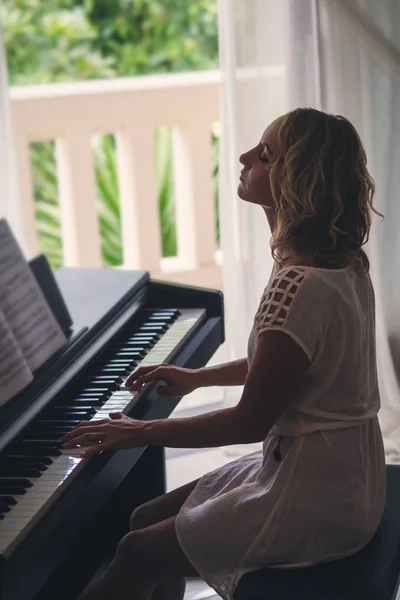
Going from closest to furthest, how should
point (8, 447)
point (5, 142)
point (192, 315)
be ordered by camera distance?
point (8, 447) → point (192, 315) → point (5, 142)

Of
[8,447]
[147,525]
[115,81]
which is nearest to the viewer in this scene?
[8,447]

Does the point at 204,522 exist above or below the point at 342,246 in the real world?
below

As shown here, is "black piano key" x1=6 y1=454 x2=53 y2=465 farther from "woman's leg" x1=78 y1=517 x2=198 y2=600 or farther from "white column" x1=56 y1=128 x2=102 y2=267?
"white column" x1=56 y1=128 x2=102 y2=267

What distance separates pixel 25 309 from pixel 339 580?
75cm

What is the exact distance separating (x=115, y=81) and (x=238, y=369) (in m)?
2.35

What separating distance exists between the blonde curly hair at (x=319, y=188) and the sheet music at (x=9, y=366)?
482mm

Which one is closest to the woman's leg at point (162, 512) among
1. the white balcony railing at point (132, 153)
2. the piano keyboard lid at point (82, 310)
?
the piano keyboard lid at point (82, 310)

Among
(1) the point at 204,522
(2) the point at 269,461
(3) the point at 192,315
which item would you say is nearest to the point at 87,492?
(1) the point at 204,522

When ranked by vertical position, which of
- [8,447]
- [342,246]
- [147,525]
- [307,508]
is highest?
[342,246]

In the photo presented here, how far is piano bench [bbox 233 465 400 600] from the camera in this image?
1516 millimetres

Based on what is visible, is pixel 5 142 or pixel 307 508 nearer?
pixel 307 508

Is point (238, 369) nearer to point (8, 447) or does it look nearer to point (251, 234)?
point (8, 447)

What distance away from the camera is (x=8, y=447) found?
1.63 meters

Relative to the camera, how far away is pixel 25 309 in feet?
6.15
